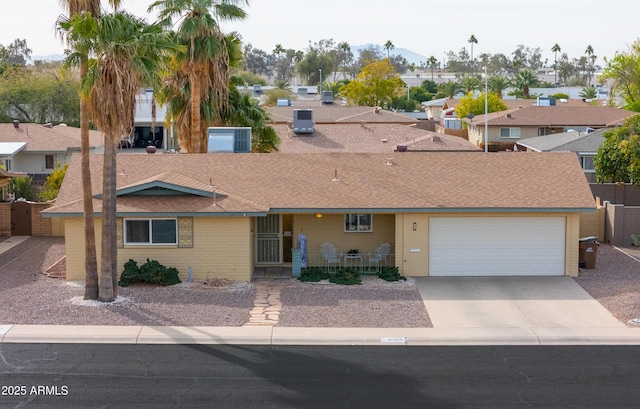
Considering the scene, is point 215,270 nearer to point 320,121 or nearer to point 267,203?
point 267,203

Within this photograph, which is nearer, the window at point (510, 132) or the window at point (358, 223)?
the window at point (358, 223)

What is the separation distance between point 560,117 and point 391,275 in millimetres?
45486

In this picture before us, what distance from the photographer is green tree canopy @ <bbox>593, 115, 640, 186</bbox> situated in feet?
128

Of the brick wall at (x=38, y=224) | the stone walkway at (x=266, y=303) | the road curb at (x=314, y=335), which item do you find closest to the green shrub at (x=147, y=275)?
the stone walkway at (x=266, y=303)

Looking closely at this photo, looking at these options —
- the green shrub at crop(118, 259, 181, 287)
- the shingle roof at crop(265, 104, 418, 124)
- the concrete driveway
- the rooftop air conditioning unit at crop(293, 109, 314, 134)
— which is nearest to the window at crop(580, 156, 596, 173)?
the rooftop air conditioning unit at crop(293, 109, 314, 134)

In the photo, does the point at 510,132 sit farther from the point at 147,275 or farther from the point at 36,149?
the point at 147,275

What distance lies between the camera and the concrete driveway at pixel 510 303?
73.3ft

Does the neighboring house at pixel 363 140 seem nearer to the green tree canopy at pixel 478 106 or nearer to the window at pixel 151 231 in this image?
the window at pixel 151 231

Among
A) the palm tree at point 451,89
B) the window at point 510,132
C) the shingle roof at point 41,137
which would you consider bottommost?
the shingle roof at point 41,137

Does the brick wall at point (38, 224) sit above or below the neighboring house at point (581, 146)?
below

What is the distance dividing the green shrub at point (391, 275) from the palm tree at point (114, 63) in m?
9.04

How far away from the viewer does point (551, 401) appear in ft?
54.8

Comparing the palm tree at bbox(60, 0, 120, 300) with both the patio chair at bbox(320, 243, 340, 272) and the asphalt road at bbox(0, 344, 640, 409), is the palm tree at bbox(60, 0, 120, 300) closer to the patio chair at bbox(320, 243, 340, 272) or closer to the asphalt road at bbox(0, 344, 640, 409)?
the asphalt road at bbox(0, 344, 640, 409)

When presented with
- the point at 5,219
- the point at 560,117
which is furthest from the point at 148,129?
the point at 5,219
